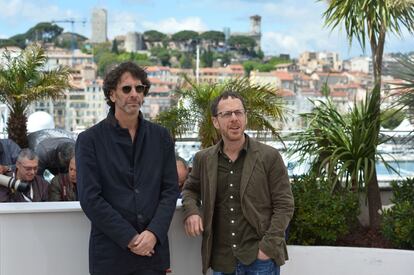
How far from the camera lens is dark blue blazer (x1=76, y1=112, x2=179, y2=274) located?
306cm

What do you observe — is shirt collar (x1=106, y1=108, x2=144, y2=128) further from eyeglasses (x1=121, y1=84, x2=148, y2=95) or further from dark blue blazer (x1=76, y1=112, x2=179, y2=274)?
eyeglasses (x1=121, y1=84, x2=148, y2=95)

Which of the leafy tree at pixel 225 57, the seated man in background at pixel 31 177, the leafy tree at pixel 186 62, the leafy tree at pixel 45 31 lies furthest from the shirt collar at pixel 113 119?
the leafy tree at pixel 45 31

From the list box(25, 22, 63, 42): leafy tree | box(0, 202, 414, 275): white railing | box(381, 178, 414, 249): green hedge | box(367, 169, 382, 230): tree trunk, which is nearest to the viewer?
box(0, 202, 414, 275): white railing

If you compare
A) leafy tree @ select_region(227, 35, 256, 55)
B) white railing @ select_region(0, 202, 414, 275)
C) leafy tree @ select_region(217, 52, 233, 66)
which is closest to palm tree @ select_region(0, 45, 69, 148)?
white railing @ select_region(0, 202, 414, 275)

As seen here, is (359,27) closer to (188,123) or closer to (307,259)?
(188,123)

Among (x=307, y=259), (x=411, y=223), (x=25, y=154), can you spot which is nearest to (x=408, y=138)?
(x=411, y=223)

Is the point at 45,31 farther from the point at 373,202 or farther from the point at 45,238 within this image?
the point at 45,238

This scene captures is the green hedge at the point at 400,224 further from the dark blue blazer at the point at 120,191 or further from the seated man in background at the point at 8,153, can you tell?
the seated man in background at the point at 8,153

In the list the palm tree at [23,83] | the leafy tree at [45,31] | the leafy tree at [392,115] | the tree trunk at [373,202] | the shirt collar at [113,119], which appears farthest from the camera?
the leafy tree at [45,31]

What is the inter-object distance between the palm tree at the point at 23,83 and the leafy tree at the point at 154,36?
10998 cm

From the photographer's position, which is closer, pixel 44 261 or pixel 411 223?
pixel 44 261

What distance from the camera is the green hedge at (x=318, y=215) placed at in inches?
183

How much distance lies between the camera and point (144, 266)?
3129 millimetres

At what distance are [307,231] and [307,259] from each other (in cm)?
26
